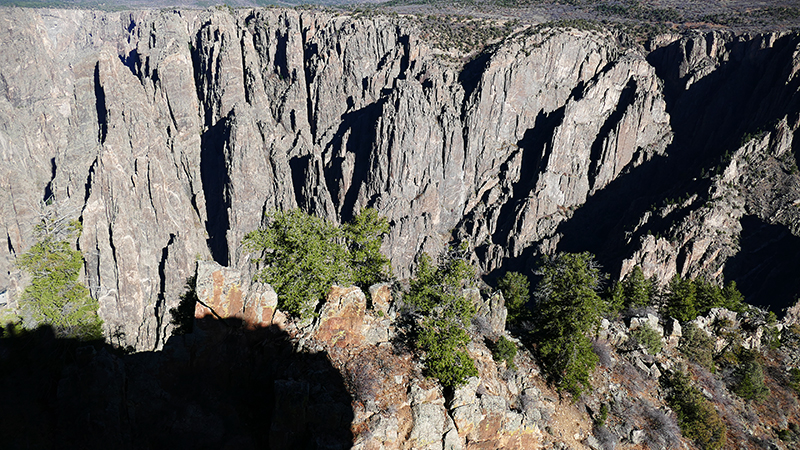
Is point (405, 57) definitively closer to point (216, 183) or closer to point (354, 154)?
point (354, 154)

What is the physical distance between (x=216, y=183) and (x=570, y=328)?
388 feet

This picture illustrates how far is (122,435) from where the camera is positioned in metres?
15.5

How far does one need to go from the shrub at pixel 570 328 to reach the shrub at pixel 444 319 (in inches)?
273

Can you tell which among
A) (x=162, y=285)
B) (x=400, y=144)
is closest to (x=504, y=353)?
(x=400, y=144)

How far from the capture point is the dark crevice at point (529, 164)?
109938 mm

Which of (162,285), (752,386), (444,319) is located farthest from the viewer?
(162,285)

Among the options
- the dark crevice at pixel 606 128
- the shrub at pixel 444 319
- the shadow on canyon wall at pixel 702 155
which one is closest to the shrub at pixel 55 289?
the shrub at pixel 444 319

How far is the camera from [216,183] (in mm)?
122000

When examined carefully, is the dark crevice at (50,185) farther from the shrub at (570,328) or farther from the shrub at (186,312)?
the shrub at (570,328)

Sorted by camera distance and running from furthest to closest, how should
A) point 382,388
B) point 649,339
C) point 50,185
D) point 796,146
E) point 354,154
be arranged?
point 354,154 < point 50,185 < point 796,146 < point 649,339 < point 382,388

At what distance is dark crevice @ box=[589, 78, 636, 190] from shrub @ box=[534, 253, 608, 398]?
93.8 meters

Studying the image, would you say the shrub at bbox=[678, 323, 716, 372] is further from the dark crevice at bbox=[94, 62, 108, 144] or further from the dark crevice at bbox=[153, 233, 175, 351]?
the dark crevice at bbox=[94, 62, 108, 144]


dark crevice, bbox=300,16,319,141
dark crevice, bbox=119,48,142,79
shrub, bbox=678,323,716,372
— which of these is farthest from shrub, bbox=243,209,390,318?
dark crevice, bbox=119,48,142,79

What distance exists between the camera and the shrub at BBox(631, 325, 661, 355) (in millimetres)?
30562
